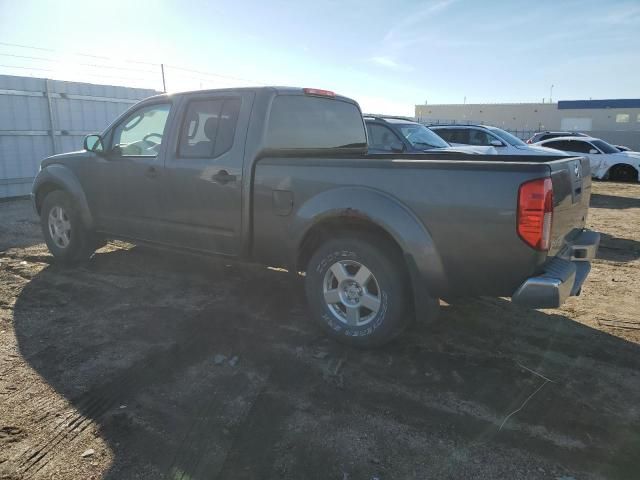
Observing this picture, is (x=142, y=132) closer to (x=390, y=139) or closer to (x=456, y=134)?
(x=390, y=139)

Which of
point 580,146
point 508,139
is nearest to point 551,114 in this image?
point 580,146

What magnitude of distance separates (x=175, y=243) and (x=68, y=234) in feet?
6.03

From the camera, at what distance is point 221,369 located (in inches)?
132

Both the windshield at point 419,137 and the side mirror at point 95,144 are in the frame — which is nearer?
the side mirror at point 95,144

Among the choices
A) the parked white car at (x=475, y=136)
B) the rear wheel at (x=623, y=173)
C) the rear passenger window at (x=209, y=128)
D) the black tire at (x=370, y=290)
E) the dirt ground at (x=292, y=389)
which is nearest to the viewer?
the dirt ground at (x=292, y=389)

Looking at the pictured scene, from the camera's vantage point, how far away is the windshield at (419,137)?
29.1 feet

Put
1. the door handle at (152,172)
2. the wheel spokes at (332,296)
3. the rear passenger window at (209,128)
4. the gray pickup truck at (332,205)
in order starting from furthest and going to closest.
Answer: the door handle at (152,172) < the rear passenger window at (209,128) < the wheel spokes at (332,296) < the gray pickup truck at (332,205)

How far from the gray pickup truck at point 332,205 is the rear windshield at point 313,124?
0.05 ft

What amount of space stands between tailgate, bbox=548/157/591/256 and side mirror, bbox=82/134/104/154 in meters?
4.49

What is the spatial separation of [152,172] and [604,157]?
17.1m

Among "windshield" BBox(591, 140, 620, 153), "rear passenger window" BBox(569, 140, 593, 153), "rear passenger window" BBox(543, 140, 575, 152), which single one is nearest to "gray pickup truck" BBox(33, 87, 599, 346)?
"rear passenger window" BBox(543, 140, 575, 152)

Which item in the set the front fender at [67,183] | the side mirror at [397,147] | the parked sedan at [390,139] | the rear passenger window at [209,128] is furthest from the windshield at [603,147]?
the front fender at [67,183]

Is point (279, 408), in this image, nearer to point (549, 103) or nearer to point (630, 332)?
point (630, 332)

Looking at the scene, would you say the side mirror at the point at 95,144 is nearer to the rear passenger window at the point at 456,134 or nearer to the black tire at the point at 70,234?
the black tire at the point at 70,234
